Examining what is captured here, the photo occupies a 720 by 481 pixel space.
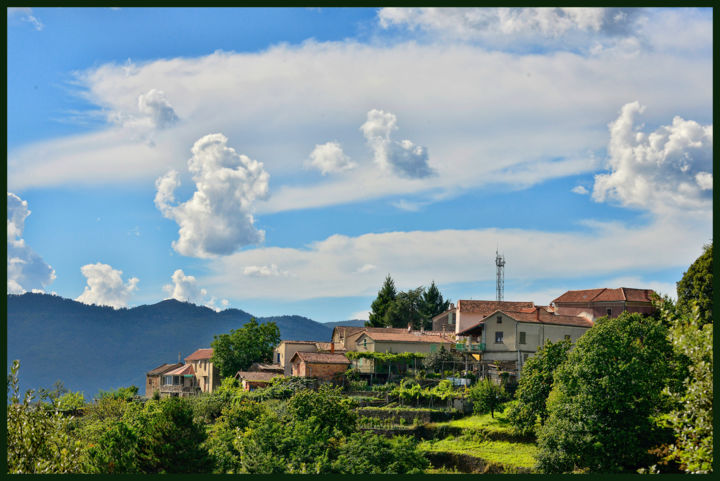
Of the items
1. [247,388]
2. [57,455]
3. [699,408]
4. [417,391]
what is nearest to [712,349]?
[699,408]

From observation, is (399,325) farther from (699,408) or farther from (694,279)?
(699,408)

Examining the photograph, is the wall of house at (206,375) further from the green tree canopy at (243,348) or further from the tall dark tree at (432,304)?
the tall dark tree at (432,304)

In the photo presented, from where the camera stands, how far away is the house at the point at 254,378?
6313 cm

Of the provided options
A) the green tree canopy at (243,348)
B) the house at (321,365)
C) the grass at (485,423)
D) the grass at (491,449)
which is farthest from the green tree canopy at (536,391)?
the green tree canopy at (243,348)

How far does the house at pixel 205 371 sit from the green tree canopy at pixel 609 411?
42.3 meters

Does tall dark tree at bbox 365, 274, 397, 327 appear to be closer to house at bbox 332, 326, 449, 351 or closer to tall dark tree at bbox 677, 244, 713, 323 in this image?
house at bbox 332, 326, 449, 351

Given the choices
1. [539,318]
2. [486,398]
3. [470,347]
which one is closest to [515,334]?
[539,318]

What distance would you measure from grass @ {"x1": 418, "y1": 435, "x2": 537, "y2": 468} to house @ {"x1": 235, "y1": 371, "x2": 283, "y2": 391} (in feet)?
62.2

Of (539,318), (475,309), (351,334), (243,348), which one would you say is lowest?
(243,348)

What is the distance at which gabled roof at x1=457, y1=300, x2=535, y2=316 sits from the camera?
68.9 meters

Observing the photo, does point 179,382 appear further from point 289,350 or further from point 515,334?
point 515,334

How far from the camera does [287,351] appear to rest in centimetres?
6838

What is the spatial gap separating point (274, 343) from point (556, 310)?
87.9ft

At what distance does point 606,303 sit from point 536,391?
71.7ft
